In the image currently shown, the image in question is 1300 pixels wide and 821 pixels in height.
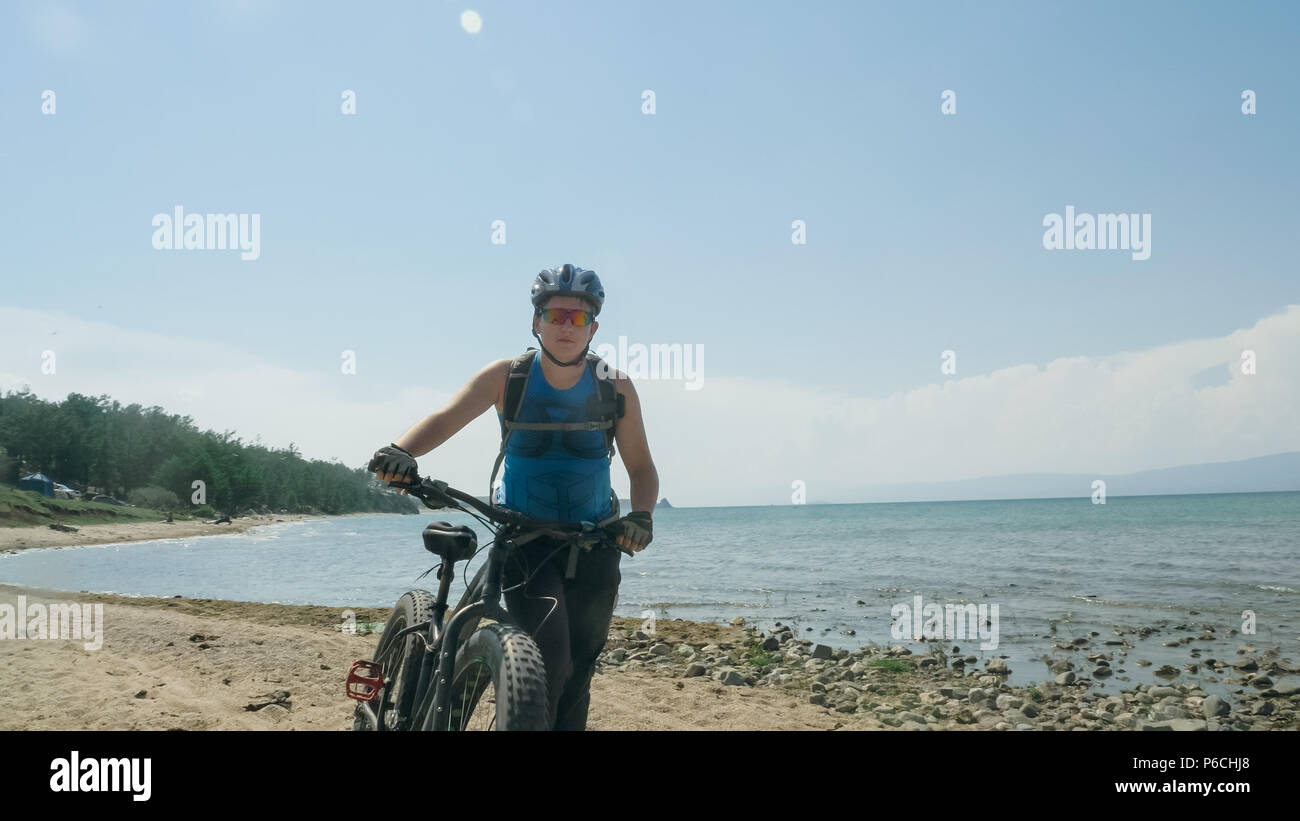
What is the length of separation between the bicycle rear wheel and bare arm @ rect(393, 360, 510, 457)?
2.77 ft

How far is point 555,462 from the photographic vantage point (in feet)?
12.0

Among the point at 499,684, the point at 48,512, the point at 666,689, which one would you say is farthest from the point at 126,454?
the point at 499,684

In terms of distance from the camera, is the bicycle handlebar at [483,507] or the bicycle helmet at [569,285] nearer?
the bicycle handlebar at [483,507]

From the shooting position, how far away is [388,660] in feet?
13.6

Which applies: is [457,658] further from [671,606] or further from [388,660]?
[671,606]

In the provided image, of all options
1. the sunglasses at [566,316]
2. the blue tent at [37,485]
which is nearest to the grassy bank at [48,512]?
the blue tent at [37,485]

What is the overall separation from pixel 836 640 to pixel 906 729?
19.8 feet

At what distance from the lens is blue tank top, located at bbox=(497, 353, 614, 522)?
12.0 feet

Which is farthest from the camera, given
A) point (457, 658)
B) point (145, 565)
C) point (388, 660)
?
point (145, 565)

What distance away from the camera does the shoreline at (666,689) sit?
6977mm

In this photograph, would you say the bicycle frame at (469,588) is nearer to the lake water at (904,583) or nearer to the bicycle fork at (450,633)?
the bicycle fork at (450,633)

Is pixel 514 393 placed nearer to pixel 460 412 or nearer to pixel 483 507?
pixel 460 412

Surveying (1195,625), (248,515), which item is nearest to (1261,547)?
(1195,625)

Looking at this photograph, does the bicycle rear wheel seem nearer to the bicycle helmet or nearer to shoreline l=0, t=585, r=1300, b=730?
the bicycle helmet
